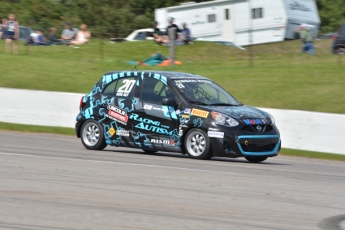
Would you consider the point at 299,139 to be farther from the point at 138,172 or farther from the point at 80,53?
the point at 80,53

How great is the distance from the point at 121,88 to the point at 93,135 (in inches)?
43.6

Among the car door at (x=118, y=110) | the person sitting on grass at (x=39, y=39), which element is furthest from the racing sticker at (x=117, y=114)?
the person sitting on grass at (x=39, y=39)

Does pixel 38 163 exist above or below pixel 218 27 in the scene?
below

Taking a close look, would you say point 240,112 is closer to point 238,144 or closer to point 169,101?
point 238,144

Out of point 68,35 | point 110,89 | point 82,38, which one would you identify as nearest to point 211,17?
point 82,38

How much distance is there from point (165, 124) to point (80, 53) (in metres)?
17.0

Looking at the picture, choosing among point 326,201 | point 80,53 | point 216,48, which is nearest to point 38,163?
point 326,201

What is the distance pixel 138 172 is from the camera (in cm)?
1043

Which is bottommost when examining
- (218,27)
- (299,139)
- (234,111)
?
(299,139)

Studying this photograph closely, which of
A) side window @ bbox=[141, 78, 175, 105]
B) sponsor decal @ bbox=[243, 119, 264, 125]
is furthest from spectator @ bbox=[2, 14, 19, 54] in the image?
→ sponsor decal @ bbox=[243, 119, 264, 125]

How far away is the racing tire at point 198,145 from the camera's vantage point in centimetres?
1271

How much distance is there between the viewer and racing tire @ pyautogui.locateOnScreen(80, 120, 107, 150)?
555 inches

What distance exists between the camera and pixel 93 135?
561 inches

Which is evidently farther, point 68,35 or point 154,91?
point 68,35
